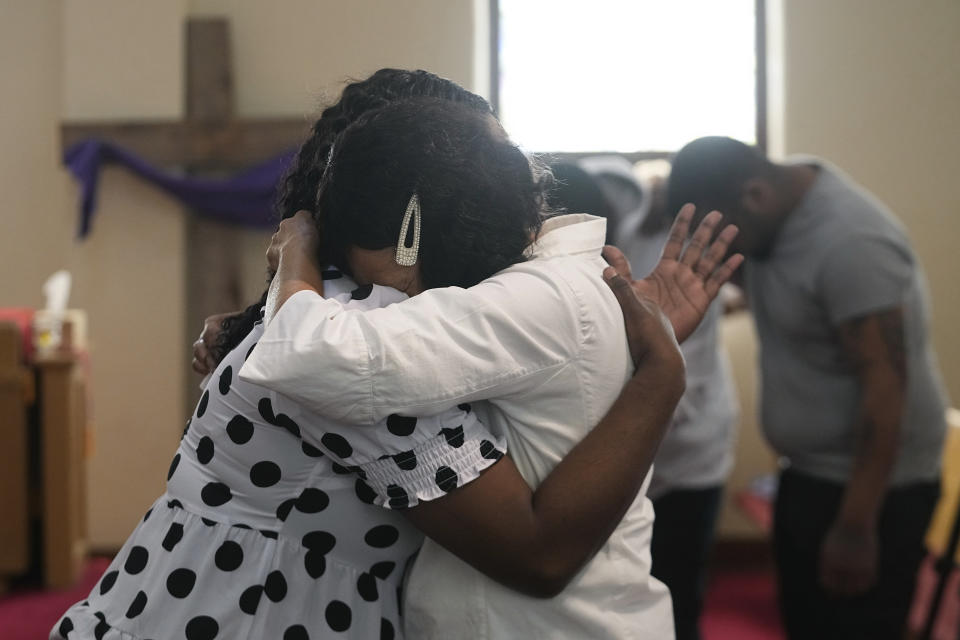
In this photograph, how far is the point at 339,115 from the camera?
1.17 m

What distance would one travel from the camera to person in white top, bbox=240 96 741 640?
0.92m

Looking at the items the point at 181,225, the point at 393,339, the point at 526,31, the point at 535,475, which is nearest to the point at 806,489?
the point at 535,475

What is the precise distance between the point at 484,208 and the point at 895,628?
1584 mm

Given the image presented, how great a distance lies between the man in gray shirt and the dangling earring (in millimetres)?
1233

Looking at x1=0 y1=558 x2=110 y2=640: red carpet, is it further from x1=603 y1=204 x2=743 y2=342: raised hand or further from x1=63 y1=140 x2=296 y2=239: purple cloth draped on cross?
x1=603 y1=204 x2=743 y2=342: raised hand

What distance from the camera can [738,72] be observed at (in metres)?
4.82

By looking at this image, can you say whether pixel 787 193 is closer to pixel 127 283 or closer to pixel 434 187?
pixel 434 187

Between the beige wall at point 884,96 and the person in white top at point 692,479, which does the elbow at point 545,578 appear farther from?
the beige wall at point 884,96

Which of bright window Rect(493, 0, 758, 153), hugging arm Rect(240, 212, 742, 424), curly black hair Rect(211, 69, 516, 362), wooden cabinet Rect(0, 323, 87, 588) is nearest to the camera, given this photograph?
hugging arm Rect(240, 212, 742, 424)

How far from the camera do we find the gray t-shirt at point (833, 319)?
199 centimetres

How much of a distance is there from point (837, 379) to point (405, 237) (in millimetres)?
1435

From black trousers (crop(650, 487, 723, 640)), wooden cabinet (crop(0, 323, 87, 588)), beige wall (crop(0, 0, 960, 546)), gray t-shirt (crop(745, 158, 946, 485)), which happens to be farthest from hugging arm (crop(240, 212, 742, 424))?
beige wall (crop(0, 0, 960, 546))

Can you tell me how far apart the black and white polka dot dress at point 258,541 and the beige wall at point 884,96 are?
3.99 meters

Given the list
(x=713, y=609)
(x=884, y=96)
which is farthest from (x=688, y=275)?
(x=884, y=96)
